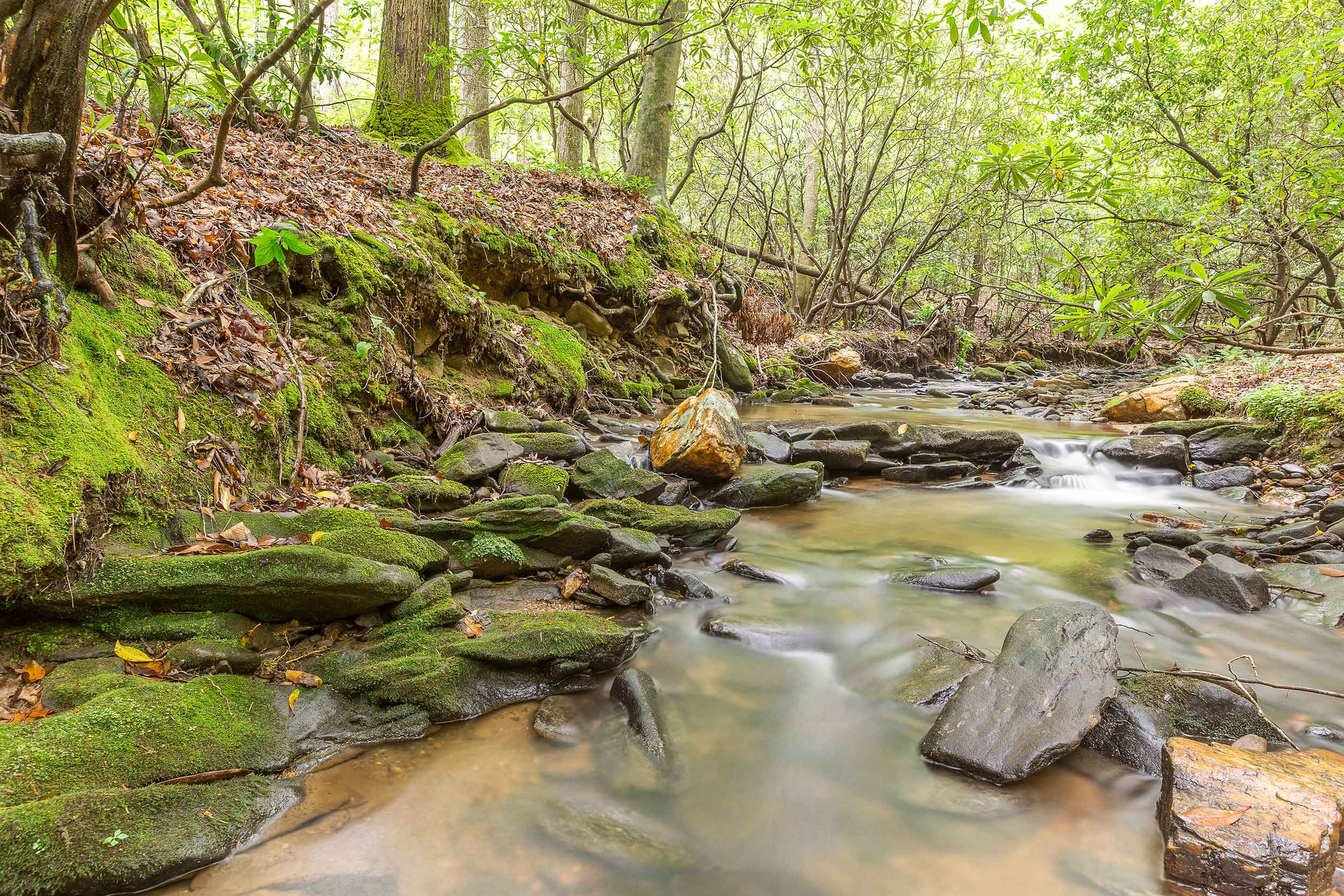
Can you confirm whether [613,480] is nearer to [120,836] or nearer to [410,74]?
[120,836]

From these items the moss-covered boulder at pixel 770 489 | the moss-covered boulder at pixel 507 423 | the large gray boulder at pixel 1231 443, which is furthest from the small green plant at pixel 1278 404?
the moss-covered boulder at pixel 507 423

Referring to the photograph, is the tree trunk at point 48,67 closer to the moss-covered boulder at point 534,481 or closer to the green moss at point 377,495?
the green moss at point 377,495

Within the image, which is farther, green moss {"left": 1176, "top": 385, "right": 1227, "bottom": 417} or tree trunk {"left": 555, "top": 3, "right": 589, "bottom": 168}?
tree trunk {"left": 555, "top": 3, "right": 589, "bottom": 168}

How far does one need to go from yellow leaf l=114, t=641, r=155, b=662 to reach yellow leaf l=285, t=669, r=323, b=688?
1.35 ft

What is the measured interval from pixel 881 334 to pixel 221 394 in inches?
574

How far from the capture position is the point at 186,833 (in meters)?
1.71

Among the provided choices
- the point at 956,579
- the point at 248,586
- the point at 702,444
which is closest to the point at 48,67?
the point at 248,586

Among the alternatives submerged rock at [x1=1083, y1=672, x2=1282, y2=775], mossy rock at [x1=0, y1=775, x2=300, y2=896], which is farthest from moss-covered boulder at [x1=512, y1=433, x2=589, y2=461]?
submerged rock at [x1=1083, y1=672, x2=1282, y2=775]

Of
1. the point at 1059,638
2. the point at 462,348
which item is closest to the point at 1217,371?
the point at 1059,638

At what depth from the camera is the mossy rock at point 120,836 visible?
149 centimetres

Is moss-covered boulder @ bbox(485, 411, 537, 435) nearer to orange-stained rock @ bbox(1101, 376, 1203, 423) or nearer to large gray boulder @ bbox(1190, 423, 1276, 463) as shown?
large gray boulder @ bbox(1190, 423, 1276, 463)

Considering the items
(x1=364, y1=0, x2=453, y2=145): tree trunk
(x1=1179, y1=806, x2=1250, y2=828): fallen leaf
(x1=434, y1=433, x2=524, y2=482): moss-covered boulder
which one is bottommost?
(x1=1179, y1=806, x2=1250, y2=828): fallen leaf

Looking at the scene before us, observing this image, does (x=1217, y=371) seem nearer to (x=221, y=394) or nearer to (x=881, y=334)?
(x=881, y=334)

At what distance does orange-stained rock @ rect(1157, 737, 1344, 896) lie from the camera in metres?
1.70
